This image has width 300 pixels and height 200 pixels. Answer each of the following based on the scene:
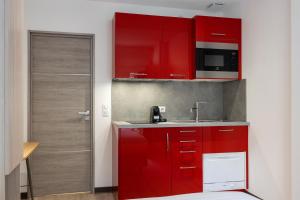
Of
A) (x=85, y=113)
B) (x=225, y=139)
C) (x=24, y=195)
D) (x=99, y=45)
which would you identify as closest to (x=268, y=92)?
(x=225, y=139)

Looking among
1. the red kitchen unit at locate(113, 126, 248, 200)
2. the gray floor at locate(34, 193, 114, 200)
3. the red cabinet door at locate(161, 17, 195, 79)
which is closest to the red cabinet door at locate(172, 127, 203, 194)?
the red kitchen unit at locate(113, 126, 248, 200)

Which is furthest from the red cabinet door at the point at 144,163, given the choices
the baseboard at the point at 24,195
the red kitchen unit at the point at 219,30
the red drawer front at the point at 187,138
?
the red kitchen unit at the point at 219,30

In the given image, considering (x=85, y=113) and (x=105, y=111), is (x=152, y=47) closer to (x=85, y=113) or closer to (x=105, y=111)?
(x=105, y=111)

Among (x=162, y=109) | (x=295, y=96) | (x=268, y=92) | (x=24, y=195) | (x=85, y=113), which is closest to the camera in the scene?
(x=295, y=96)

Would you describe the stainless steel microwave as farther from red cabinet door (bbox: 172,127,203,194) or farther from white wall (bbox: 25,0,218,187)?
white wall (bbox: 25,0,218,187)

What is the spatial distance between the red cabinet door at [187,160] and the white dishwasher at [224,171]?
10 cm

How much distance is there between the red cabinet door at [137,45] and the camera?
3.31 metres

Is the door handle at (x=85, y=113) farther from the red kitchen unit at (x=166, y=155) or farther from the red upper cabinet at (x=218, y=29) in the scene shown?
the red upper cabinet at (x=218, y=29)

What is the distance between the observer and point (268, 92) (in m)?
3.07

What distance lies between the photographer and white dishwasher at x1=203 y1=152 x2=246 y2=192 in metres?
3.34

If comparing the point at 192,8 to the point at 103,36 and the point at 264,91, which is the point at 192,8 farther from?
the point at 264,91

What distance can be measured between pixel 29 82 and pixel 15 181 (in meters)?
1.74

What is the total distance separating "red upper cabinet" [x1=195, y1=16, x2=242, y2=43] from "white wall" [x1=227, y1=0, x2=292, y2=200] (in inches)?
4.8

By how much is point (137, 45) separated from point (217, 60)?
1.12 m
